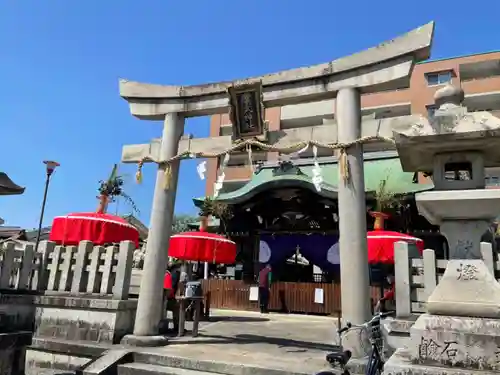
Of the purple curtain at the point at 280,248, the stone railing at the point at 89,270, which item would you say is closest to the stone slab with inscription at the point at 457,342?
the stone railing at the point at 89,270

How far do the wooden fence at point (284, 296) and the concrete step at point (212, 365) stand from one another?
29.4ft

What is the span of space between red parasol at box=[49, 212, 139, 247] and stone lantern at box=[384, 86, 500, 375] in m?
7.74

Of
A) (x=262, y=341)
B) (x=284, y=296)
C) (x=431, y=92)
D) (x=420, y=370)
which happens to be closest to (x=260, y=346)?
(x=262, y=341)

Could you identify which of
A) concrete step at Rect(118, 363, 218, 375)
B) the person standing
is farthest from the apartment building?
concrete step at Rect(118, 363, 218, 375)

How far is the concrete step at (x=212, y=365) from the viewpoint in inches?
231

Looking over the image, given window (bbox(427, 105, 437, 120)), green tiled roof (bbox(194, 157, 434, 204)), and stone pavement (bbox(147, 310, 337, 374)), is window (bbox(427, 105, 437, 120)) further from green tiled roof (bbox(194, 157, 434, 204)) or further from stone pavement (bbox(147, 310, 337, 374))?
green tiled roof (bbox(194, 157, 434, 204))

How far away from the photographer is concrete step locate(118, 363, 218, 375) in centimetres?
630

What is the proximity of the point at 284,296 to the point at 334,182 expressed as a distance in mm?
5811

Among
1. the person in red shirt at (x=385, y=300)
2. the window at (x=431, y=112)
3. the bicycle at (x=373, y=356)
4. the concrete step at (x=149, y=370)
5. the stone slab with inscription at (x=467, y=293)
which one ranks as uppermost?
the window at (x=431, y=112)

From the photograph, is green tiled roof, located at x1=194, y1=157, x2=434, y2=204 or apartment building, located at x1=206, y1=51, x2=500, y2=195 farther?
apartment building, located at x1=206, y1=51, x2=500, y2=195

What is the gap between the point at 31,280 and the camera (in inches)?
364

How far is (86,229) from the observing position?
10.1 metres

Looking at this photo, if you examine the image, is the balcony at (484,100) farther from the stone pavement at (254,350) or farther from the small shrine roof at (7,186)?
the small shrine roof at (7,186)

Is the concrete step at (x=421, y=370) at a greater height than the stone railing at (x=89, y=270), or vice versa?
the stone railing at (x=89, y=270)
